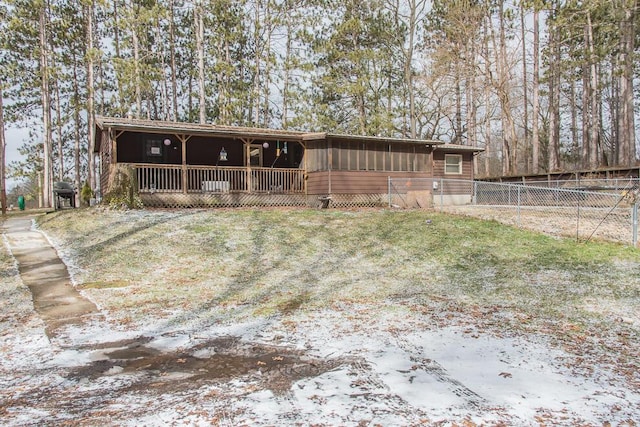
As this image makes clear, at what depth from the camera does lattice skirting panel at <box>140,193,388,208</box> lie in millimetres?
14320

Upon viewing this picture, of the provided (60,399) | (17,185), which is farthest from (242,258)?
(17,185)

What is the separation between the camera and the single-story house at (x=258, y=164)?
48.1 feet

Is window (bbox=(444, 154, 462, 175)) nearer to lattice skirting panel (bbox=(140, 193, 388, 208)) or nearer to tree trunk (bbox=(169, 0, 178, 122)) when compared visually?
lattice skirting panel (bbox=(140, 193, 388, 208))

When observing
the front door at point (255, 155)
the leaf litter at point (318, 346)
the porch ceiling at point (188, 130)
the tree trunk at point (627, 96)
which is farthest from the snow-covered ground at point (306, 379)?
the tree trunk at point (627, 96)

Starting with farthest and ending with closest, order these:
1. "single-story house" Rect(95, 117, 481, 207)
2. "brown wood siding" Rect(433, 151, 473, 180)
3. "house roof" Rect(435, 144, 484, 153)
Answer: "brown wood siding" Rect(433, 151, 473, 180), "house roof" Rect(435, 144, 484, 153), "single-story house" Rect(95, 117, 481, 207)

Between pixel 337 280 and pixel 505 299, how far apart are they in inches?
105

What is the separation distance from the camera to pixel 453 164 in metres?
20.2

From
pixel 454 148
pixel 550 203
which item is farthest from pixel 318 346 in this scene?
pixel 454 148

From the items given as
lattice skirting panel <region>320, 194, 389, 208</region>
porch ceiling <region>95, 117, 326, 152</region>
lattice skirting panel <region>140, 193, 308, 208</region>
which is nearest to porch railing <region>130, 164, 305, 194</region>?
lattice skirting panel <region>140, 193, 308, 208</region>

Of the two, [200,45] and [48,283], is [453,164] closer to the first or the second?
[200,45]

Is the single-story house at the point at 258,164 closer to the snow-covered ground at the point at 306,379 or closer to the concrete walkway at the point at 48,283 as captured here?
the concrete walkway at the point at 48,283

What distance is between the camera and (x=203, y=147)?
1692 centimetres

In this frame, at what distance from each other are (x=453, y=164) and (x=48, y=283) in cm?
1768

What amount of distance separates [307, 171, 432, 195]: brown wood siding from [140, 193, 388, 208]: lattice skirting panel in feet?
0.68
